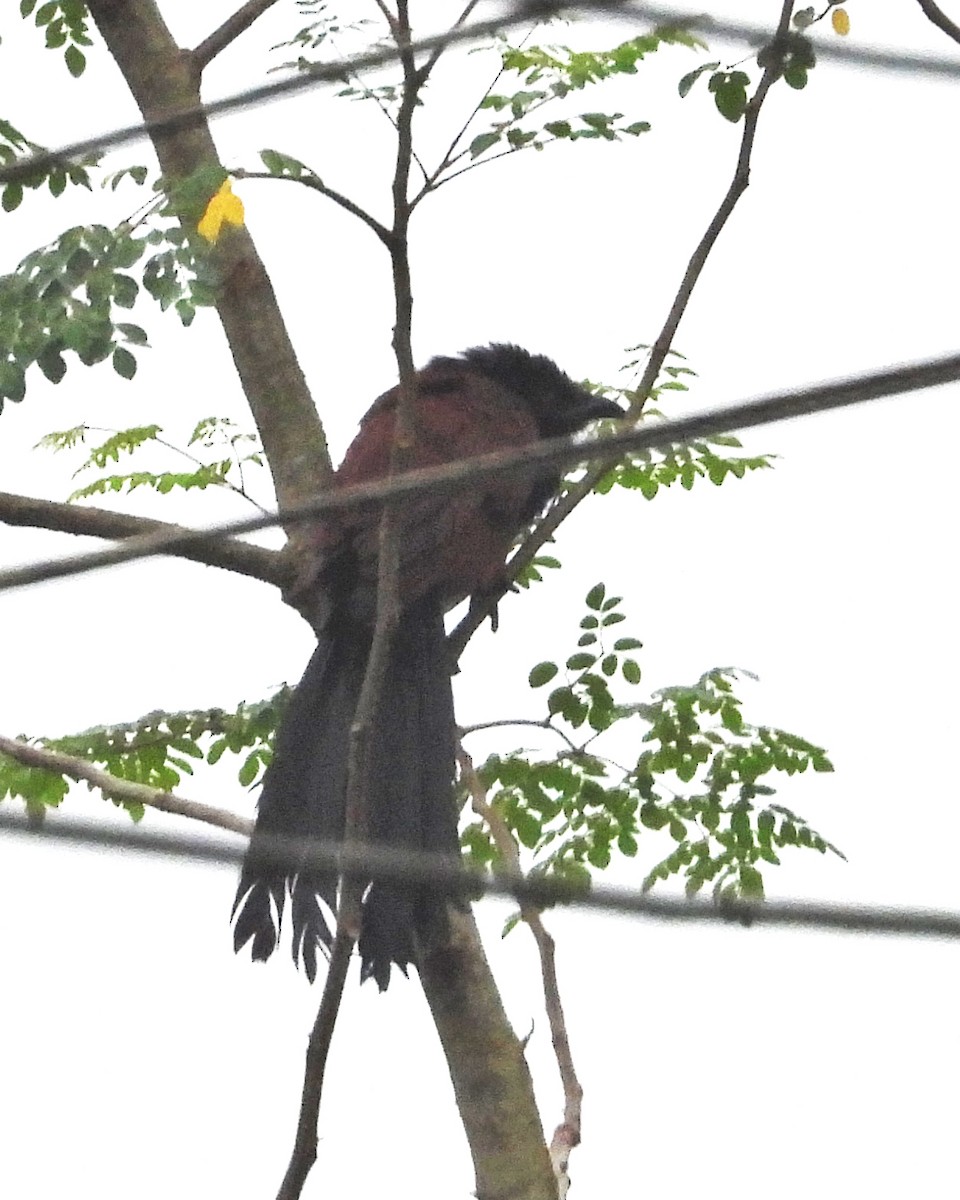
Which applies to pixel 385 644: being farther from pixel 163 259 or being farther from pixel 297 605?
pixel 297 605

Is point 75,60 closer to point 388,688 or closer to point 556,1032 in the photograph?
point 388,688

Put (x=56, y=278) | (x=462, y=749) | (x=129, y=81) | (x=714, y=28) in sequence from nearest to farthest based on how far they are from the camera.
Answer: (x=714, y=28), (x=56, y=278), (x=462, y=749), (x=129, y=81)

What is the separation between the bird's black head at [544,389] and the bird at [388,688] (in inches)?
15.2

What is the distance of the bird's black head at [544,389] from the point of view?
4.47 metres

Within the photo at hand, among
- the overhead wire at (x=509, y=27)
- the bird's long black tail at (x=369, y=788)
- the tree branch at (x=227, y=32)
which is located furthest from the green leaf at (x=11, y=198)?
the overhead wire at (x=509, y=27)

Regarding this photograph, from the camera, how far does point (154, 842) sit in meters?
0.98

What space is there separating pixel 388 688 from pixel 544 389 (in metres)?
1.47

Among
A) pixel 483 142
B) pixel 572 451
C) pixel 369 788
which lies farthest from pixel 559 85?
pixel 572 451

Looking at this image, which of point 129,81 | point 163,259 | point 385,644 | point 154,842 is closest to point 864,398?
point 154,842

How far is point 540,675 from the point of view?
3.37 m

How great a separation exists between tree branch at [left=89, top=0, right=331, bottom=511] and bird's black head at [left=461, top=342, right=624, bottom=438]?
3.63 feet

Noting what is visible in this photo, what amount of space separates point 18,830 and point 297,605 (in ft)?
7.67

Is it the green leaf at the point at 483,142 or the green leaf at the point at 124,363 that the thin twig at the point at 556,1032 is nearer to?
the green leaf at the point at 124,363

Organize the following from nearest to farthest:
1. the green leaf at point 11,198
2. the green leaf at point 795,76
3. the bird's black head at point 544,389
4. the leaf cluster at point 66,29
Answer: the green leaf at point 795,76
the green leaf at point 11,198
the leaf cluster at point 66,29
the bird's black head at point 544,389
